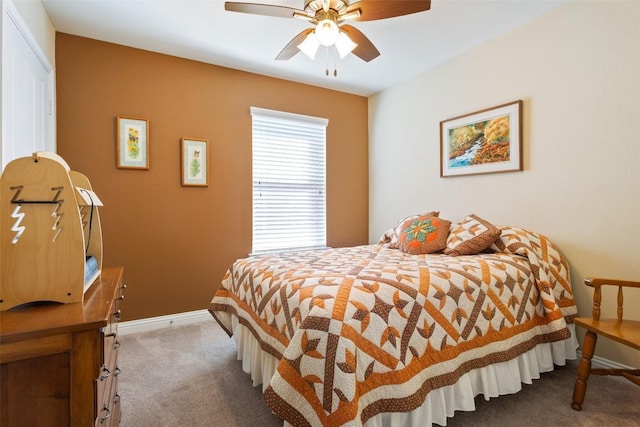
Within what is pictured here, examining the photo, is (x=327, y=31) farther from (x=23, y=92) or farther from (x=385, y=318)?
(x=23, y=92)

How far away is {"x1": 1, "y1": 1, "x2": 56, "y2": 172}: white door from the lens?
1.66 m

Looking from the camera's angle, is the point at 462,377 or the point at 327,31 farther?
the point at 327,31

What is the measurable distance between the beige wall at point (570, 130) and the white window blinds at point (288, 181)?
1413 millimetres

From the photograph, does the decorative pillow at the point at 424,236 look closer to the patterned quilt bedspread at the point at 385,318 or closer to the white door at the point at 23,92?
the patterned quilt bedspread at the point at 385,318

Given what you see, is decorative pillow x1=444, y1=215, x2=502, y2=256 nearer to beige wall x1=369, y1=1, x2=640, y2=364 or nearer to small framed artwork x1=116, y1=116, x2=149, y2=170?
beige wall x1=369, y1=1, x2=640, y2=364

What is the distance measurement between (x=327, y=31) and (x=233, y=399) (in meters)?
2.30

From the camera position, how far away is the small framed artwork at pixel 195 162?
313 centimetres

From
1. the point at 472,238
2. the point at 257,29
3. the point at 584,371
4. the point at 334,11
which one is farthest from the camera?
the point at 257,29

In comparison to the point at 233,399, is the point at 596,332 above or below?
above

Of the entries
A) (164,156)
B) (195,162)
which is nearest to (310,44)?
(195,162)

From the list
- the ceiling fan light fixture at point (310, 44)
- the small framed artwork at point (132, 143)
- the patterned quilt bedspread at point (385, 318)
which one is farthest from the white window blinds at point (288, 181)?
the ceiling fan light fixture at point (310, 44)

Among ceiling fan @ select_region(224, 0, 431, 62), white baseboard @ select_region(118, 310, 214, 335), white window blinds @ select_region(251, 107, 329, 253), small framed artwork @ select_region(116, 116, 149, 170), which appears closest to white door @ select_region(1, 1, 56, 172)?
small framed artwork @ select_region(116, 116, 149, 170)

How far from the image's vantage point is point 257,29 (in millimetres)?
2623

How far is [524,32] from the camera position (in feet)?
8.55
